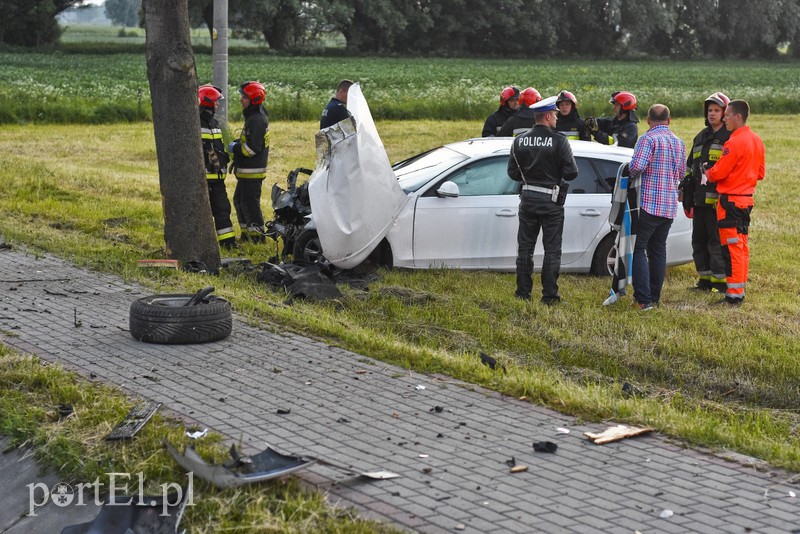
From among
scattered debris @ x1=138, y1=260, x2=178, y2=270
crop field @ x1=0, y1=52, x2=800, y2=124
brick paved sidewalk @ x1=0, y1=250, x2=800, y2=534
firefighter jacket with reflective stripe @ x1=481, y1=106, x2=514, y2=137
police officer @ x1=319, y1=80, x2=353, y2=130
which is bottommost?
crop field @ x1=0, y1=52, x2=800, y2=124

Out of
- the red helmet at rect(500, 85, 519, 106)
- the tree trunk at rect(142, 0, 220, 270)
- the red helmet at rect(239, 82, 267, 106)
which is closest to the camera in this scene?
the tree trunk at rect(142, 0, 220, 270)

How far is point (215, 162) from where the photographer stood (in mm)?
11930

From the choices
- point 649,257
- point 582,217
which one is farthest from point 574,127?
point 649,257

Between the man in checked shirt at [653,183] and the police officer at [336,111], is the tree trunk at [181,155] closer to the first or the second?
the police officer at [336,111]

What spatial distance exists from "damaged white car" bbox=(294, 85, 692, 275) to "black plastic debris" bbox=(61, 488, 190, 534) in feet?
17.4

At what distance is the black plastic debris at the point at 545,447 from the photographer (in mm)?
5641

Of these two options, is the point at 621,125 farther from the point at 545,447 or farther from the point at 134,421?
the point at 134,421

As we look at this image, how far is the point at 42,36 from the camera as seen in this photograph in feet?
247

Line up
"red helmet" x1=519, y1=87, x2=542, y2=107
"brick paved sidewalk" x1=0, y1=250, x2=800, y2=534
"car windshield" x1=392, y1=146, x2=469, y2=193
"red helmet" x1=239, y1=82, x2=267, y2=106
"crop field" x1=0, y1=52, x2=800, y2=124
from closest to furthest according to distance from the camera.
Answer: "brick paved sidewalk" x1=0, y1=250, x2=800, y2=534, "car windshield" x1=392, y1=146, x2=469, y2=193, "red helmet" x1=239, y1=82, x2=267, y2=106, "red helmet" x1=519, y1=87, x2=542, y2=107, "crop field" x1=0, y1=52, x2=800, y2=124

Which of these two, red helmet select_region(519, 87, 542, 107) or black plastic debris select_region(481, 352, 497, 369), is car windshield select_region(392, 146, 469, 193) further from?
black plastic debris select_region(481, 352, 497, 369)

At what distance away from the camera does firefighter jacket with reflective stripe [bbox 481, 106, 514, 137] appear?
1432 cm

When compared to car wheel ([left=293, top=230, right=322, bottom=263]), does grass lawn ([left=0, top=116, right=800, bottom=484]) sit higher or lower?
lower

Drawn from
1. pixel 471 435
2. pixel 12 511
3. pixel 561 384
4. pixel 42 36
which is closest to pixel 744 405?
pixel 561 384

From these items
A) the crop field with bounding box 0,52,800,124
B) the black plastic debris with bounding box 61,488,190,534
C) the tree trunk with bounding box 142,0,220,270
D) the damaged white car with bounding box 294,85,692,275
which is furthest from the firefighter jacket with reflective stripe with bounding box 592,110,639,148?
the crop field with bounding box 0,52,800,124
